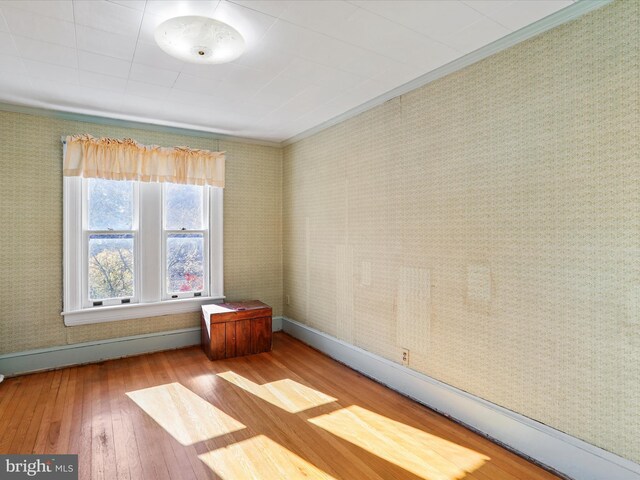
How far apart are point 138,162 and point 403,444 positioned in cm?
359

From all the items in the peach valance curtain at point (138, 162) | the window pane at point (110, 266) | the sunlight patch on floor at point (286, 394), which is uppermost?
the peach valance curtain at point (138, 162)

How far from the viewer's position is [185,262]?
13.6 ft

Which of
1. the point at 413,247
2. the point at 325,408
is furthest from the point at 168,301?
the point at 413,247

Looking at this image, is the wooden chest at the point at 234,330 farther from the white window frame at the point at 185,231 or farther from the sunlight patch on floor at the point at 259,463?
the sunlight patch on floor at the point at 259,463

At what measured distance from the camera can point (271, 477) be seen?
6.29 feet

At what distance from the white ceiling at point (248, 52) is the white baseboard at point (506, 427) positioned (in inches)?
92.5

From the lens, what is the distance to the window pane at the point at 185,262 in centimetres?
405

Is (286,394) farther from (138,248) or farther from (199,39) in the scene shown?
(199,39)

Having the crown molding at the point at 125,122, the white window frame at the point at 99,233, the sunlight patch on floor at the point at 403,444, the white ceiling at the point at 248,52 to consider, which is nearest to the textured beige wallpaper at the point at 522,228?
the white ceiling at the point at 248,52

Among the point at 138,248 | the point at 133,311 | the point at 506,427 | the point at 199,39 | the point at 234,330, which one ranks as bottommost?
the point at 506,427

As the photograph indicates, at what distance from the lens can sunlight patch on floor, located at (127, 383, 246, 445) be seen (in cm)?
234

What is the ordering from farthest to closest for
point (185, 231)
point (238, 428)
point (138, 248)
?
point (185, 231)
point (138, 248)
point (238, 428)

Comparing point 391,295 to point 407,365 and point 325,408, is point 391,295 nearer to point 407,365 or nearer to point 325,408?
point 407,365

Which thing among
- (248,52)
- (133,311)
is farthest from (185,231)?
(248,52)
